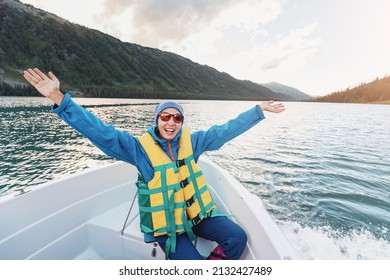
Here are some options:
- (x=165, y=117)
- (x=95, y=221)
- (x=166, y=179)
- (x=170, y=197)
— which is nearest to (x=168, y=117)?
(x=165, y=117)

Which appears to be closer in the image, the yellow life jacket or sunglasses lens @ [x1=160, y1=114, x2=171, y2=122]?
the yellow life jacket

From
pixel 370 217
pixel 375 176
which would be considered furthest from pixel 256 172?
pixel 375 176

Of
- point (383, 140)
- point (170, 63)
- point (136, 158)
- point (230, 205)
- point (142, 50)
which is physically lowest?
point (383, 140)

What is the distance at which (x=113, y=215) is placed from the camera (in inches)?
132

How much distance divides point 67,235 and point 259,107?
3.06 m

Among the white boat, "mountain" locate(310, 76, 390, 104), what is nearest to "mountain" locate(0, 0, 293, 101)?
the white boat

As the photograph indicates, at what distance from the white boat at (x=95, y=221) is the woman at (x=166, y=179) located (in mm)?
354

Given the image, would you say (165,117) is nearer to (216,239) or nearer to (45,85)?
(45,85)

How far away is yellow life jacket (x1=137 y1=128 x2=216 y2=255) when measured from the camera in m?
2.31

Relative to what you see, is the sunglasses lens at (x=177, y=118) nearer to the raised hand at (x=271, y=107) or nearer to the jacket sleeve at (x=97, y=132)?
the jacket sleeve at (x=97, y=132)

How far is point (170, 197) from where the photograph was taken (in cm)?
233

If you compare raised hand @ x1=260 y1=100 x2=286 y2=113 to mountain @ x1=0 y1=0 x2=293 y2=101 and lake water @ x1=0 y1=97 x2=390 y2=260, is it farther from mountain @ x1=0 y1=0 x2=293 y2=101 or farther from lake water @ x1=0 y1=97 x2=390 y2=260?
mountain @ x1=0 y1=0 x2=293 y2=101

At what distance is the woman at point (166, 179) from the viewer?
2.14m
